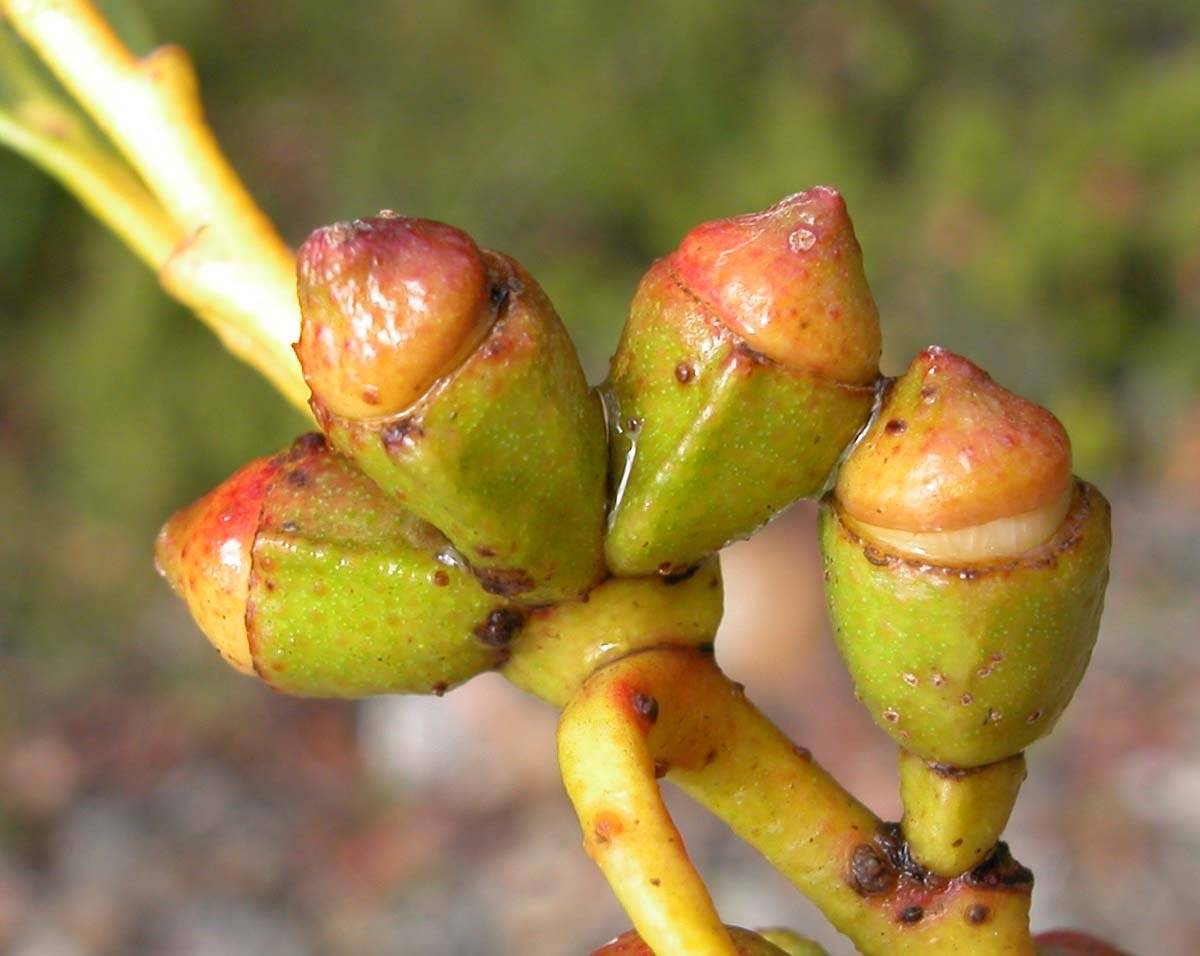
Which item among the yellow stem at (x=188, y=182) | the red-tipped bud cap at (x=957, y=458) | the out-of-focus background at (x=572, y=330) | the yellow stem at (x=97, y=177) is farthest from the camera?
the out-of-focus background at (x=572, y=330)

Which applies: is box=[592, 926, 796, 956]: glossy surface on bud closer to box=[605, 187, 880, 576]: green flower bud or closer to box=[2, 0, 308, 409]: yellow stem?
box=[605, 187, 880, 576]: green flower bud

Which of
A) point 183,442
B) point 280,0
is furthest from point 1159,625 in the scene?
point 280,0

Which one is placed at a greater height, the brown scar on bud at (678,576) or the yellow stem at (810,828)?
the brown scar on bud at (678,576)

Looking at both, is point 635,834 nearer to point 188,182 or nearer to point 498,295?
point 498,295

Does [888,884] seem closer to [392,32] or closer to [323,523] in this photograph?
[323,523]

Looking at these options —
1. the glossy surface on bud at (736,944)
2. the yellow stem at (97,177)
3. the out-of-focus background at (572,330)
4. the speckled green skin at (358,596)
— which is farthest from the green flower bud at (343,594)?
the out-of-focus background at (572,330)

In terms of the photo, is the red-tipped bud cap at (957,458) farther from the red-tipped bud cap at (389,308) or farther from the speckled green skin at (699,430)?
the red-tipped bud cap at (389,308)

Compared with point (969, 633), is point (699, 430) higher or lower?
higher

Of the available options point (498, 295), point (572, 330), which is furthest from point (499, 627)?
point (572, 330)
